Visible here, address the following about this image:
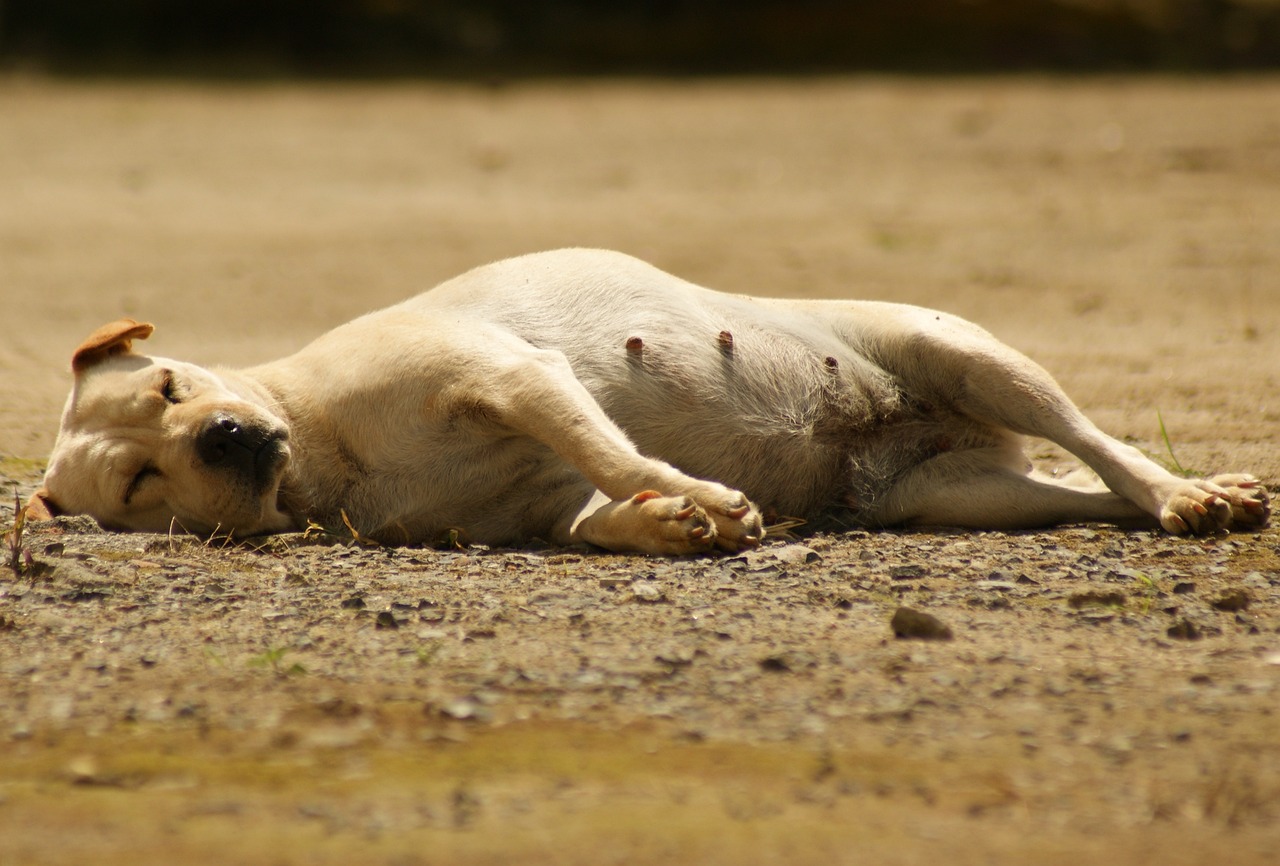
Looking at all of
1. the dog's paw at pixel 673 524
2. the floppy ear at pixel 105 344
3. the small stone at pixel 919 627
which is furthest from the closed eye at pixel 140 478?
the small stone at pixel 919 627

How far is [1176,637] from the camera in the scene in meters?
3.60

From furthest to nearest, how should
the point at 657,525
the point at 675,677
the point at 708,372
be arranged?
the point at 708,372 → the point at 657,525 → the point at 675,677

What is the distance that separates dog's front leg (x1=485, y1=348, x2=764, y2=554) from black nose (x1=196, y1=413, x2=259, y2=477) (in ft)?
2.45

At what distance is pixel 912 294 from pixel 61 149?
25.6ft

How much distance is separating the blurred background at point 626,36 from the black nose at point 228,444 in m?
12.3

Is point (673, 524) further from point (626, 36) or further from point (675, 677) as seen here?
point (626, 36)

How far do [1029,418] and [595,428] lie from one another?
1592mm

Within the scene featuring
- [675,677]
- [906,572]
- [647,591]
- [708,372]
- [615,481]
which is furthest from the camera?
[708,372]

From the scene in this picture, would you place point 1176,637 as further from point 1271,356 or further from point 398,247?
point 398,247

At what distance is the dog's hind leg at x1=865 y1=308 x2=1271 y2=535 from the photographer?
4.61 meters

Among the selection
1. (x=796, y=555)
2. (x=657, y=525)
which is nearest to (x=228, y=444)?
(x=657, y=525)

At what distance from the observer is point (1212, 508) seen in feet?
15.0

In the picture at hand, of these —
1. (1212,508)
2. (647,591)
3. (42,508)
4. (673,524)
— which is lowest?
(42,508)

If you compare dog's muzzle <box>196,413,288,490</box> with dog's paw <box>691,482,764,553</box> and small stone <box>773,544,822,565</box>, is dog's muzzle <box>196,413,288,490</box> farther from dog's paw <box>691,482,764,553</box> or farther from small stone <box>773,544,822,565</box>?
small stone <box>773,544,822,565</box>
